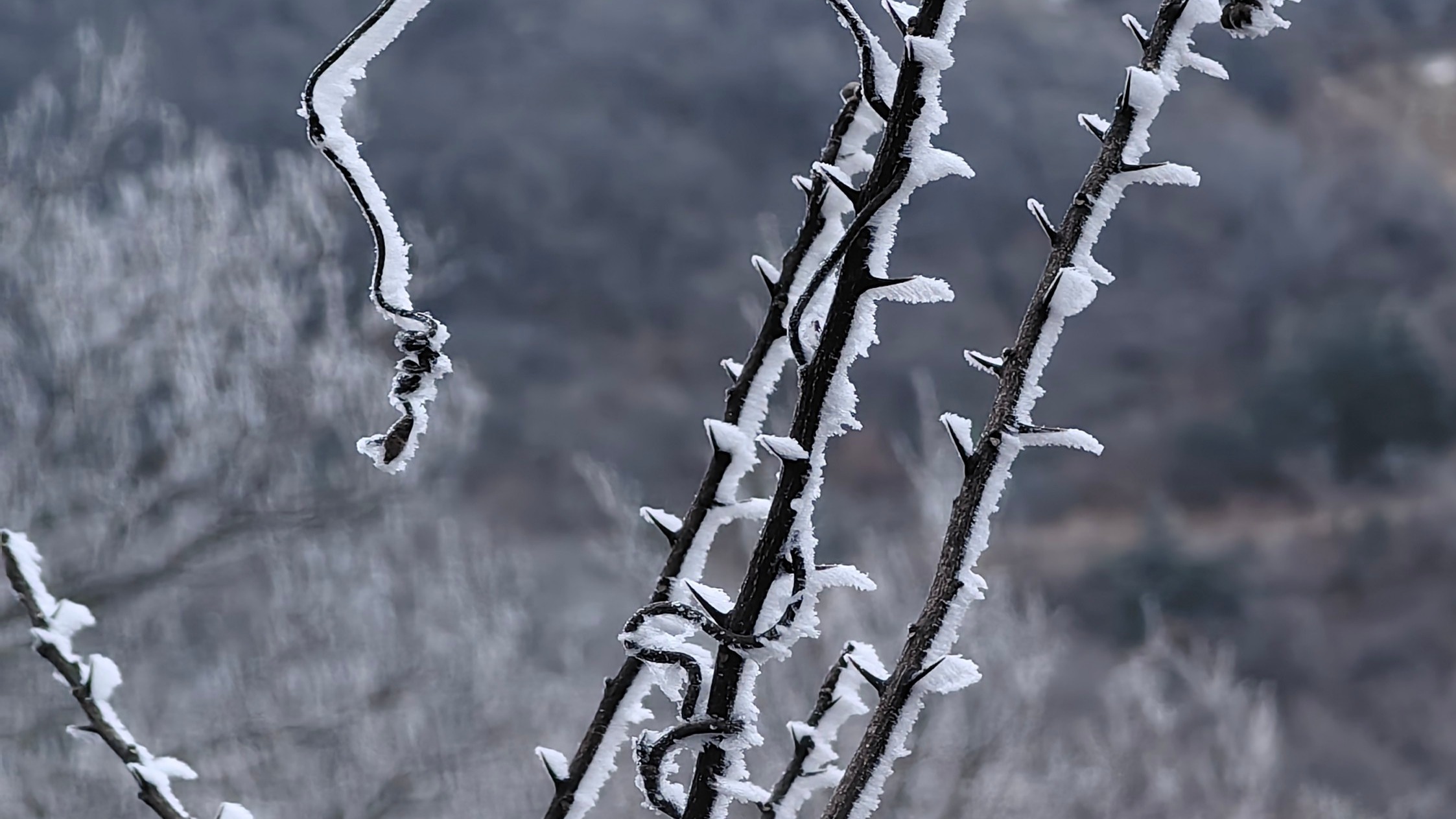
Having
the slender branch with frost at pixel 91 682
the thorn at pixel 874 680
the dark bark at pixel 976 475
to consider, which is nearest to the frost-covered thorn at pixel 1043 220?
the dark bark at pixel 976 475

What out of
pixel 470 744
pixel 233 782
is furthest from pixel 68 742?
pixel 470 744

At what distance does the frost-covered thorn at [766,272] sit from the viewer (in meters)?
0.67

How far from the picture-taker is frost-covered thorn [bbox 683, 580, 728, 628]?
1.75ft

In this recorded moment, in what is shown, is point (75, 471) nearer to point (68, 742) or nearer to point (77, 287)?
point (77, 287)

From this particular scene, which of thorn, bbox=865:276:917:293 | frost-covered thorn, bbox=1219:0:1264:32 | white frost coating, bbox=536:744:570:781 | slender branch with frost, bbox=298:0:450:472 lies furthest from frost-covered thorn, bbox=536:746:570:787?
frost-covered thorn, bbox=1219:0:1264:32

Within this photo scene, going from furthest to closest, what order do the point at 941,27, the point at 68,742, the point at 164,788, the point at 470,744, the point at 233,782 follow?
the point at 470,744 → the point at 233,782 → the point at 68,742 → the point at 164,788 → the point at 941,27

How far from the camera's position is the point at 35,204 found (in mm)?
8203

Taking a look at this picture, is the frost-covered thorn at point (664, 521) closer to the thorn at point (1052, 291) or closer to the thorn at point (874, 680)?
the thorn at point (874, 680)

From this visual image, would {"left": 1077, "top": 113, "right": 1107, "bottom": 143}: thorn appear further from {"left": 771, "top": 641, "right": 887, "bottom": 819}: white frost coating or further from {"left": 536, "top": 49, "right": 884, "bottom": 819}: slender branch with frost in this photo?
{"left": 771, "top": 641, "right": 887, "bottom": 819}: white frost coating

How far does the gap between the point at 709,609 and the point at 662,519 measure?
0.17 m

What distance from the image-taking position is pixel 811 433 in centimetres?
51

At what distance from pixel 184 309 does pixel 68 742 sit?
11.9 ft

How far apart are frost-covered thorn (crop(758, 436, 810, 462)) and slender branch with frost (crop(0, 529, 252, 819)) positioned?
0.42m

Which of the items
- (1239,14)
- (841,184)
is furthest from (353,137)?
(1239,14)
